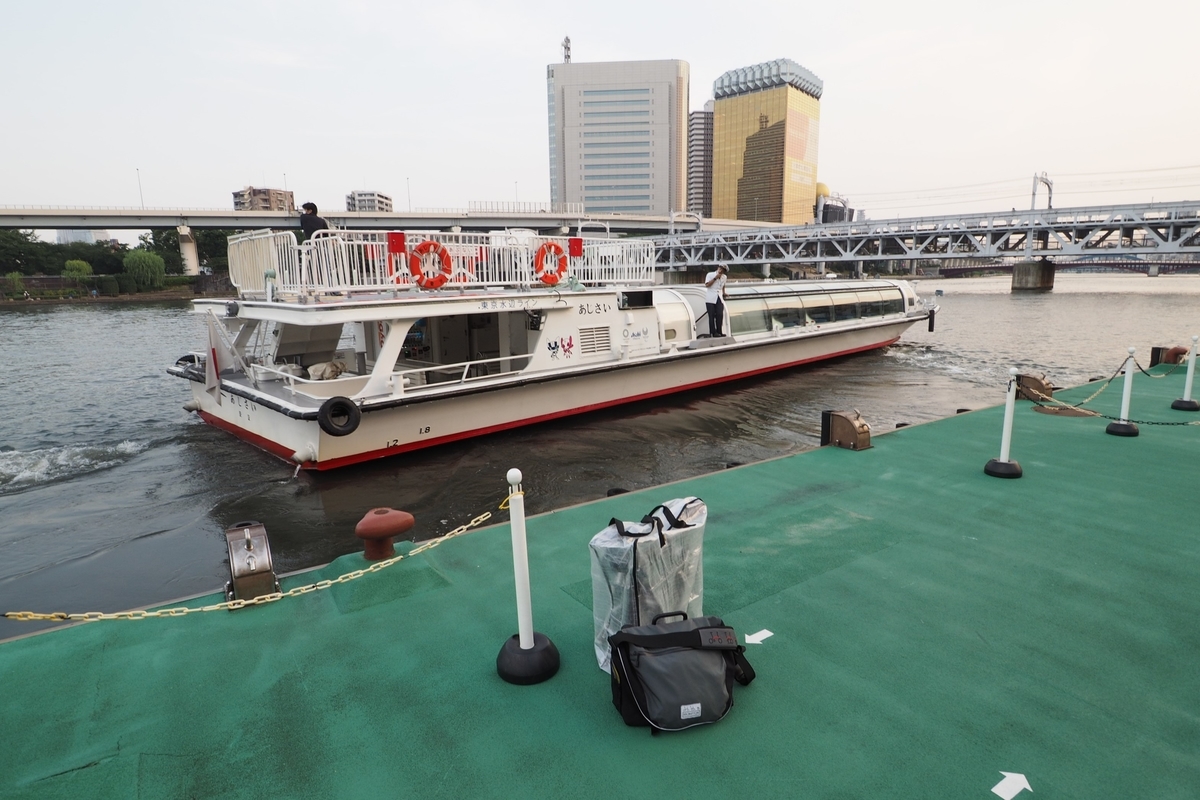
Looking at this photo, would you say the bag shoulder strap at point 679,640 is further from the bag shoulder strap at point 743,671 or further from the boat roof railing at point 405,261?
the boat roof railing at point 405,261

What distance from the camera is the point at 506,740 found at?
324 cm

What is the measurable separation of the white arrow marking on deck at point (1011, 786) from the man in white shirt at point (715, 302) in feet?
43.1

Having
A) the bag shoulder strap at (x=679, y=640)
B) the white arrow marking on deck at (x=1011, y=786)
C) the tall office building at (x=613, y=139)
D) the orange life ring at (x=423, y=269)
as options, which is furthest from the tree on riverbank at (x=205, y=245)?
the white arrow marking on deck at (x=1011, y=786)

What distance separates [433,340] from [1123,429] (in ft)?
37.9

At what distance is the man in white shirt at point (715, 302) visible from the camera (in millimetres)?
15445

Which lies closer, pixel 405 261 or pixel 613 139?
pixel 405 261

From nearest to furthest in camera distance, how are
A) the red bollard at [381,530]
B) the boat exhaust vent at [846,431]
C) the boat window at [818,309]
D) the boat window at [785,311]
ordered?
1. the red bollard at [381,530]
2. the boat exhaust vent at [846,431]
3. the boat window at [785,311]
4. the boat window at [818,309]

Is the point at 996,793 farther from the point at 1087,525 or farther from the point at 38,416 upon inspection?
the point at 38,416

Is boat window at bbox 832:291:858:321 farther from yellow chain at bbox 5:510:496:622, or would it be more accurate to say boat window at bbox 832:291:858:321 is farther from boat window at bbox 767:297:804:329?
yellow chain at bbox 5:510:496:622

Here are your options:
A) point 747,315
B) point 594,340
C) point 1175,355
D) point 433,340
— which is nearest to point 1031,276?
point 1175,355

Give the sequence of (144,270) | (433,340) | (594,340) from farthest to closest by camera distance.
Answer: (144,270)
(594,340)
(433,340)

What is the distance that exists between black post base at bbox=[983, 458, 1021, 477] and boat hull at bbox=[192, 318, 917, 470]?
746 cm

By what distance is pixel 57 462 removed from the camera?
1142cm

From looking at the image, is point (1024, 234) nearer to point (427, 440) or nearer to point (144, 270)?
point (427, 440)
